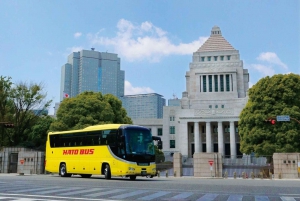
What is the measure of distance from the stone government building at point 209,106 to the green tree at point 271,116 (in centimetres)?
2336

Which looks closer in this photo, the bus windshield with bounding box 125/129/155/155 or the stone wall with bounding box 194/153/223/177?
the bus windshield with bounding box 125/129/155/155

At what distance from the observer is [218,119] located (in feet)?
220

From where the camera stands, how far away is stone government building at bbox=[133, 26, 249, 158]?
68.1 meters

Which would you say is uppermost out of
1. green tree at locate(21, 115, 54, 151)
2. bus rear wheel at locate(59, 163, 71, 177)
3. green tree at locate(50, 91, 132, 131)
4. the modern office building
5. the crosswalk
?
the modern office building

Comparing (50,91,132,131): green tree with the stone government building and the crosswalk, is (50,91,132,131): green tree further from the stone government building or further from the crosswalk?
the crosswalk

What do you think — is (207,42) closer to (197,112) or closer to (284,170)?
(197,112)

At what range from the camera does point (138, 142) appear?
72.7 feet

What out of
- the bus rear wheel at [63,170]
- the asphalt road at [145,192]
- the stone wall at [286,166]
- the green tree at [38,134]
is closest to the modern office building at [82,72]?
the green tree at [38,134]

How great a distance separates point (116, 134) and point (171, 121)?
59.4 meters

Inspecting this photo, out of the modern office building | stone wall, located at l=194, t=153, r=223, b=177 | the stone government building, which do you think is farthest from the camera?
the modern office building

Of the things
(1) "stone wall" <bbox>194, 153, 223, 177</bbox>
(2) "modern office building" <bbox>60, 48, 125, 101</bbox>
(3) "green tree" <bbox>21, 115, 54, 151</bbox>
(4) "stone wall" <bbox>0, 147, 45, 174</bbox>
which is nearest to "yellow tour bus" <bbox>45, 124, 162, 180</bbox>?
(1) "stone wall" <bbox>194, 153, 223, 177</bbox>

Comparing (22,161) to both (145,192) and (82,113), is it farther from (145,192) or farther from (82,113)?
(145,192)

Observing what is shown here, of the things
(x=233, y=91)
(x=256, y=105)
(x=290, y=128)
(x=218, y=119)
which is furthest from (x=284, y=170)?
(x=233, y=91)

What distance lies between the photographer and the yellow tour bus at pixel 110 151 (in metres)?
21.5
